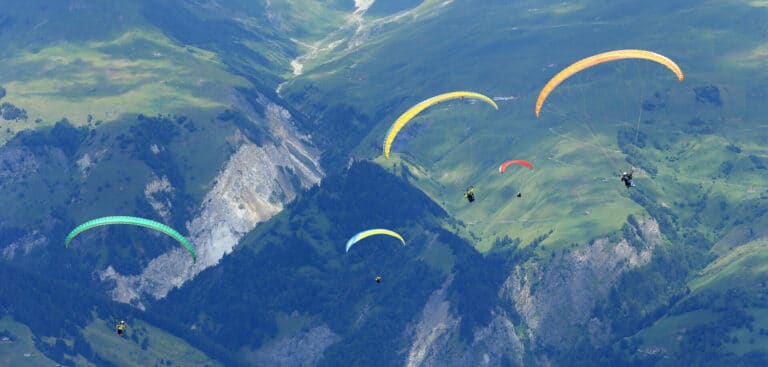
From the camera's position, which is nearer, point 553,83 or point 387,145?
point 553,83

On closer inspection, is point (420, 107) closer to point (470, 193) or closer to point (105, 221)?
point (470, 193)

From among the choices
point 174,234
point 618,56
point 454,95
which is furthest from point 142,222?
point 618,56

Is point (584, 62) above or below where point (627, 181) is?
above

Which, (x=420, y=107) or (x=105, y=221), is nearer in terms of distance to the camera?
(x=105, y=221)

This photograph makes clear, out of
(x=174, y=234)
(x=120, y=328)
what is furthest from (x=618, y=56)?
(x=120, y=328)

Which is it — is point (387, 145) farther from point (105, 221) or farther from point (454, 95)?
point (105, 221)

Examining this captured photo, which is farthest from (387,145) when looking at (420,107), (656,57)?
(656,57)

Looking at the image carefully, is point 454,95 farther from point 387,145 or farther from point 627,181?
point 627,181

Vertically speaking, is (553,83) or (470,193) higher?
(553,83)
